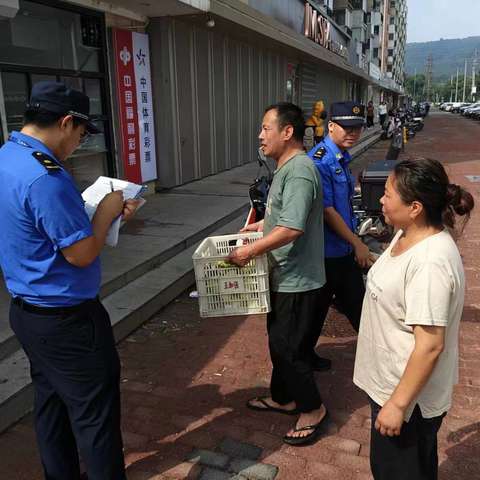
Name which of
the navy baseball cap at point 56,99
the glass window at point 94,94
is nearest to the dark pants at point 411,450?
the navy baseball cap at point 56,99

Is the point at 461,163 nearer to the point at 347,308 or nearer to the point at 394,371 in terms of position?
the point at 347,308

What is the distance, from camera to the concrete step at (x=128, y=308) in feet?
10.5

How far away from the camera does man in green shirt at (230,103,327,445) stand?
2602 millimetres

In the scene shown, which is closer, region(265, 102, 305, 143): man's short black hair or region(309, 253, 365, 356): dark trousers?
region(265, 102, 305, 143): man's short black hair

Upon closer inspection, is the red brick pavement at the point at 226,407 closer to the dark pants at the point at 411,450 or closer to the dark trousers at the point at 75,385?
the dark trousers at the point at 75,385

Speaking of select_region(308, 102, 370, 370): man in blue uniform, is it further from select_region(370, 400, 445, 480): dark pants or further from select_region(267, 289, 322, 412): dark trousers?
select_region(370, 400, 445, 480): dark pants

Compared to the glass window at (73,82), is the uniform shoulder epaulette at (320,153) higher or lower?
lower

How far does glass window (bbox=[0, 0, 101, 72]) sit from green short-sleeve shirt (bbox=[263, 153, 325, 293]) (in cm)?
466

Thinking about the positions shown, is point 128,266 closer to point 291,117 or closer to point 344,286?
point 344,286

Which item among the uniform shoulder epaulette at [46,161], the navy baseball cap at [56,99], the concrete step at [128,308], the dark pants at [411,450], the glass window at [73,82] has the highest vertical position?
the glass window at [73,82]

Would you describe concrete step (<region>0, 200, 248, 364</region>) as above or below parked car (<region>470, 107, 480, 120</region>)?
below

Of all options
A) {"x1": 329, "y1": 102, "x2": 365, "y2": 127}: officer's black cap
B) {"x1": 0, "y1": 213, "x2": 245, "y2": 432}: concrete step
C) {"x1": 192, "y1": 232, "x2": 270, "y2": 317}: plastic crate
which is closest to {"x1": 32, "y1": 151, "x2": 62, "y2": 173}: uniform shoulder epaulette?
Result: {"x1": 192, "y1": 232, "x2": 270, "y2": 317}: plastic crate

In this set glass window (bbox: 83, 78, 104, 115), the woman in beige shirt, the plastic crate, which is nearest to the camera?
the woman in beige shirt

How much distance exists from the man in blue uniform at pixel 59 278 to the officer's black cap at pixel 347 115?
186cm
